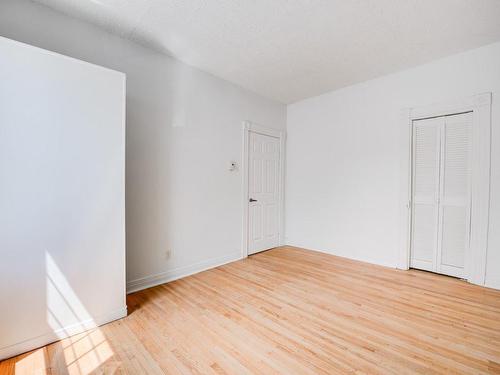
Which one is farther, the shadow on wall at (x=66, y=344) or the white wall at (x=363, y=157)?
the white wall at (x=363, y=157)

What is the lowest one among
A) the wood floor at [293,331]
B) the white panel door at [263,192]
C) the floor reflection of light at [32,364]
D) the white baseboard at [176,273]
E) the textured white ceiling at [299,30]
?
the floor reflection of light at [32,364]

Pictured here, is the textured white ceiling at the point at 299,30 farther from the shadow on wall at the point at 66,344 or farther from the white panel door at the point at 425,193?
the shadow on wall at the point at 66,344

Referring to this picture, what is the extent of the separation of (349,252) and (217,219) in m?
2.26

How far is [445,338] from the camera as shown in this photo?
1.96m

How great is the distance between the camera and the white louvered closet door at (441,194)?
10.2ft

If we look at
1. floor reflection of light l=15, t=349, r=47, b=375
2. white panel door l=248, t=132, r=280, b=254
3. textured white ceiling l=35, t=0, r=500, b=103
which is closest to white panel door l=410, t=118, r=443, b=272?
textured white ceiling l=35, t=0, r=500, b=103

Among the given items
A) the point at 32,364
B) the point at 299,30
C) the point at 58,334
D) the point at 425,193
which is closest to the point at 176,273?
the point at 58,334

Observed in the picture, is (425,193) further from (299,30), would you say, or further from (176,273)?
(176,273)

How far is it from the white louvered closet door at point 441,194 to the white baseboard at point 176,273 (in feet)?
9.02

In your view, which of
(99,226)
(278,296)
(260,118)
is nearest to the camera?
(99,226)

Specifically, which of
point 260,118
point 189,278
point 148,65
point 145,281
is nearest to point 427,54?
point 260,118

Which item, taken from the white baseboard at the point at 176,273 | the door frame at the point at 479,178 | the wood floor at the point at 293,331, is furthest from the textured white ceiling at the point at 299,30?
the wood floor at the point at 293,331

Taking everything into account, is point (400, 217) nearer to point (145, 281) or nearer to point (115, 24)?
point (145, 281)

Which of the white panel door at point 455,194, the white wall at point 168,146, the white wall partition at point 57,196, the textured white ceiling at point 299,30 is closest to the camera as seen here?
the white wall partition at point 57,196
